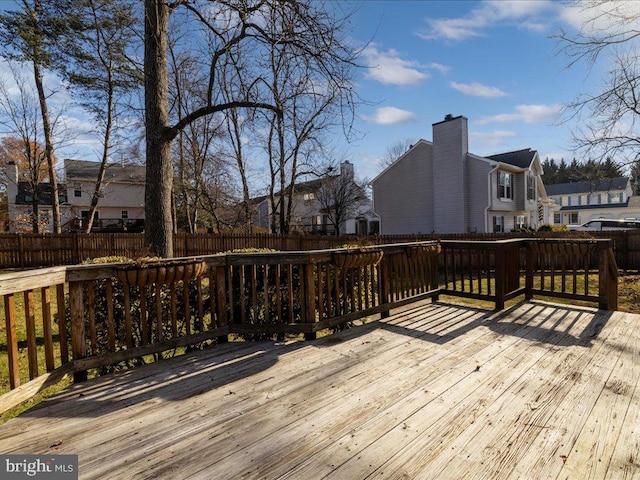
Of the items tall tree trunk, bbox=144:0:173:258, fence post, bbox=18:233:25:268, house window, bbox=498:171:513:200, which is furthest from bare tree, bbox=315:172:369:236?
tall tree trunk, bbox=144:0:173:258

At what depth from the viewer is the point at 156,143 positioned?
4523 millimetres

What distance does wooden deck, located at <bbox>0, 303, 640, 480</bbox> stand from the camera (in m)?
1.62

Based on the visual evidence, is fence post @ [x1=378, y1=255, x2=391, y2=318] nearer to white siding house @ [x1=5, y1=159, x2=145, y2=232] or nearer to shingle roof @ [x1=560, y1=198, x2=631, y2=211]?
white siding house @ [x1=5, y1=159, x2=145, y2=232]

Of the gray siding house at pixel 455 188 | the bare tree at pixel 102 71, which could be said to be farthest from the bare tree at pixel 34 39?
the gray siding house at pixel 455 188

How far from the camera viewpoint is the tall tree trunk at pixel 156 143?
14.8 feet

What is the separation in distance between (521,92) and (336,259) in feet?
28.4

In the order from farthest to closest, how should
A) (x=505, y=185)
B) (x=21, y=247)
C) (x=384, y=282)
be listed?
(x=505, y=185) < (x=21, y=247) < (x=384, y=282)

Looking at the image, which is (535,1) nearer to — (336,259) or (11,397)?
(336,259)

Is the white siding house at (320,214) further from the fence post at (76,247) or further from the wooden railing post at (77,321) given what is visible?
the wooden railing post at (77,321)

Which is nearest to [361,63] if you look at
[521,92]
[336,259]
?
[336,259]

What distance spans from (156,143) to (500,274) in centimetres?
518

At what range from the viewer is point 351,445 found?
1.76m

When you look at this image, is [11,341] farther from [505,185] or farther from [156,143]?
[505,185]

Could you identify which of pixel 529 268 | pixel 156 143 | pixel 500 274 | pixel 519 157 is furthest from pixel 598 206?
pixel 156 143
